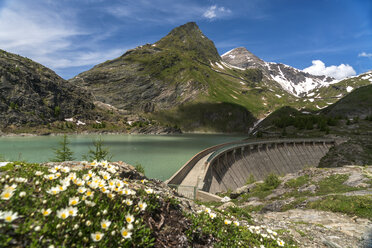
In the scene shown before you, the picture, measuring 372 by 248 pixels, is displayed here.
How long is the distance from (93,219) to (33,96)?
181 m

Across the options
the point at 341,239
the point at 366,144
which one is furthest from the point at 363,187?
the point at 366,144

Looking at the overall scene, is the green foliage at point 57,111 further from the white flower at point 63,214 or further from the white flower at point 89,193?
the white flower at point 63,214

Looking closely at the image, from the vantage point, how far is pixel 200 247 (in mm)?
3838

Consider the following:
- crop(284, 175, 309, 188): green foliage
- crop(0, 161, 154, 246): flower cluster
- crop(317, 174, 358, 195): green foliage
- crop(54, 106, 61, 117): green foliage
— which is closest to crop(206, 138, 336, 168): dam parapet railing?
crop(284, 175, 309, 188): green foliage

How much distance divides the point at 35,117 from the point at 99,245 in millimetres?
164240

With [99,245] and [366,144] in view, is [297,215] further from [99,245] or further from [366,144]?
[366,144]

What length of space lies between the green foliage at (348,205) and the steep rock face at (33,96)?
154221mm

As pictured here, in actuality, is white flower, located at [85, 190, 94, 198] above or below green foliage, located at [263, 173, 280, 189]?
above

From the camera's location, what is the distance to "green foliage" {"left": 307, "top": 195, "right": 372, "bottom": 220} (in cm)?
1064

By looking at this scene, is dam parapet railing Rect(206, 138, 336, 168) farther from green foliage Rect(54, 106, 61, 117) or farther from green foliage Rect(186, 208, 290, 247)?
green foliage Rect(54, 106, 61, 117)

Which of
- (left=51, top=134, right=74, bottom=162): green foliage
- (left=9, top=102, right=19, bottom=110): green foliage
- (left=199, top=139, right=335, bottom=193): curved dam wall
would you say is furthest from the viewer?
(left=9, top=102, right=19, bottom=110): green foliage

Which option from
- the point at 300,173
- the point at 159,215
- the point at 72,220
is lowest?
the point at 300,173

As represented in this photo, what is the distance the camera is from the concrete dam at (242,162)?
27047 mm

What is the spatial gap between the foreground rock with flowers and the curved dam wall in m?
20.0
